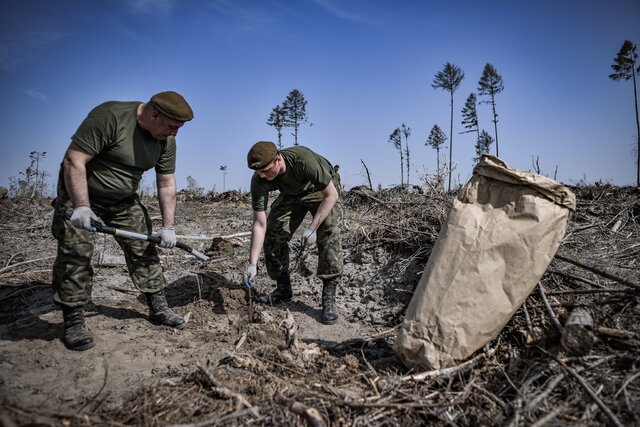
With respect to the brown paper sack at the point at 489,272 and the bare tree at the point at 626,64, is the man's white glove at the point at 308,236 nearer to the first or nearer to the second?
the brown paper sack at the point at 489,272

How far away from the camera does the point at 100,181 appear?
8.63 feet

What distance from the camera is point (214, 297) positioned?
11.8 ft

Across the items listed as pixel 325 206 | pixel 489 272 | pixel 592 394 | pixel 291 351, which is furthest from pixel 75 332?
pixel 592 394

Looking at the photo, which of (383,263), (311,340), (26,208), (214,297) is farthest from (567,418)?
(26,208)

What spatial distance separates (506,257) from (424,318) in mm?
552

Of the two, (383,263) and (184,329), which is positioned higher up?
(383,263)

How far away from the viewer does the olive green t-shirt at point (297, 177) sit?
3217 millimetres

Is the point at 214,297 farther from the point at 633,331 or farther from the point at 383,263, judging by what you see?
the point at 633,331

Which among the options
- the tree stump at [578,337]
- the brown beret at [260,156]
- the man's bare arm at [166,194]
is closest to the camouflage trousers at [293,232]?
the brown beret at [260,156]

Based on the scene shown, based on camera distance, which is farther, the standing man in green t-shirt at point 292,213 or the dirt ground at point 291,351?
the standing man in green t-shirt at point 292,213

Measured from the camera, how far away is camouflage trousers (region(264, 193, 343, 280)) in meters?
3.40

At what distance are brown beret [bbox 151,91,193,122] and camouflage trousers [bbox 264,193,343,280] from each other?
48.3 inches

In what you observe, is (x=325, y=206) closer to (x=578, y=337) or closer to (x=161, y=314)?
(x=161, y=314)

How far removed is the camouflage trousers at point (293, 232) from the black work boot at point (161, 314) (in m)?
0.94
